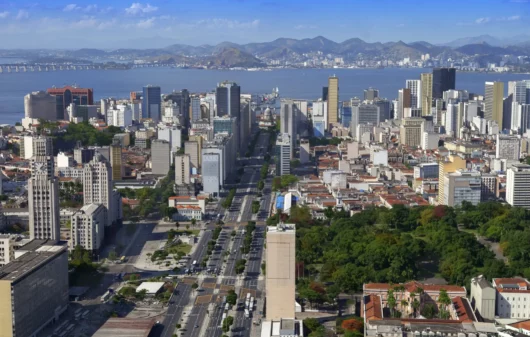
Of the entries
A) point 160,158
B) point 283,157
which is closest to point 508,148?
point 283,157

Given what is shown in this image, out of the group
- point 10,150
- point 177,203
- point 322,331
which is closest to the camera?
point 322,331

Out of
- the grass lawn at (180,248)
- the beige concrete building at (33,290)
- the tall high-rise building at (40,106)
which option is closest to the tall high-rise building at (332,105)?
the tall high-rise building at (40,106)

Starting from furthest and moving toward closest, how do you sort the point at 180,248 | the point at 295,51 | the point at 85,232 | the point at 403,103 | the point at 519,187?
the point at 295,51 → the point at 403,103 → the point at 519,187 → the point at 180,248 → the point at 85,232

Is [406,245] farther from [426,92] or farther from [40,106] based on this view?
[426,92]

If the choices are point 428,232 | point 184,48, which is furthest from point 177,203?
point 184,48

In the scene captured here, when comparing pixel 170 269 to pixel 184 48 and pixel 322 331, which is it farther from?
pixel 184 48

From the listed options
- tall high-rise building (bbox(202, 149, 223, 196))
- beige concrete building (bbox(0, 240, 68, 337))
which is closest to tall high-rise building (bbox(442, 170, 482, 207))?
tall high-rise building (bbox(202, 149, 223, 196))
